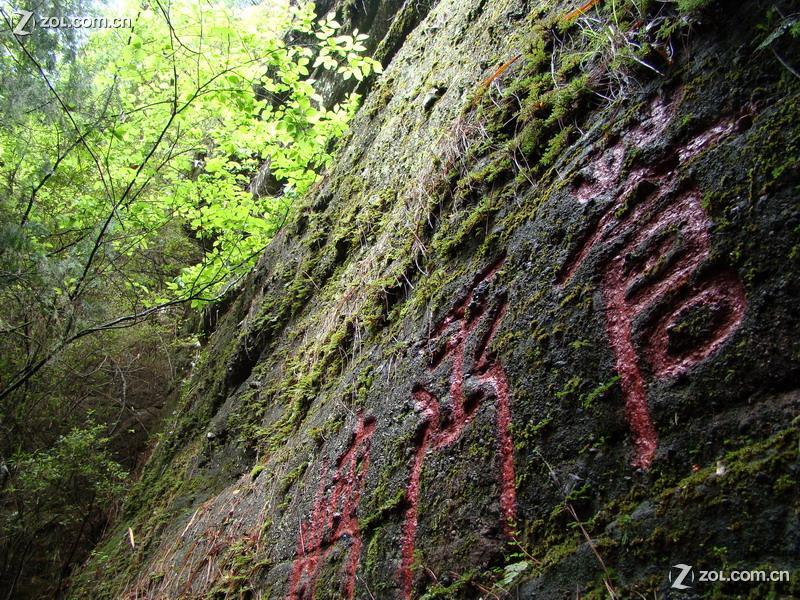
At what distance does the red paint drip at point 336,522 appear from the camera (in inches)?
79.2

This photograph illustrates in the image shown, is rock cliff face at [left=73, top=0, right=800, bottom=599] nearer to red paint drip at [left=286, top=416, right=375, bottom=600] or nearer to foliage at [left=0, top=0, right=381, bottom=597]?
red paint drip at [left=286, top=416, right=375, bottom=600]

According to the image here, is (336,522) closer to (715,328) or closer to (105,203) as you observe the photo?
(715,328)

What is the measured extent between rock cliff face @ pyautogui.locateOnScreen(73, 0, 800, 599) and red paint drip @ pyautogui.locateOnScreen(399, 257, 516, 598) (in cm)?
1

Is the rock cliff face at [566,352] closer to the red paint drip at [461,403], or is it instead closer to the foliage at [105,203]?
the red paint drip at [461,403]

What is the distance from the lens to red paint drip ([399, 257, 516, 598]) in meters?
1.56

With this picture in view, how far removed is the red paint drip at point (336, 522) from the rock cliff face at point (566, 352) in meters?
0.01

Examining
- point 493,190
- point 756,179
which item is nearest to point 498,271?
point 493,190

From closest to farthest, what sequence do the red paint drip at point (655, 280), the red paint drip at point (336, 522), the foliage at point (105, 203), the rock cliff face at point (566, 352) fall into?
the rock cliff face at point (566, 352) → the red paint drip at point (655, 280) → the red paint drip at point (336, 522) → the foliage at point (105, 203)

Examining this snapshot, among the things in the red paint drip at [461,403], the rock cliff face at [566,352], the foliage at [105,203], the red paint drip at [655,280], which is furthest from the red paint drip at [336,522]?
the foliage at [105,203]

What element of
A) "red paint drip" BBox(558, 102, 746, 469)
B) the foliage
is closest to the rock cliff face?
"red paint drip" BBox(558, 102, 746, 469)

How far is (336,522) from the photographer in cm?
211

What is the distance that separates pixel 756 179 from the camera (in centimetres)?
125

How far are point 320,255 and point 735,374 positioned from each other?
3.47 metres

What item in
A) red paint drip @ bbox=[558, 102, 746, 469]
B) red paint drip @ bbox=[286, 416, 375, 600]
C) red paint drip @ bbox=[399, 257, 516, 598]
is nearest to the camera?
red paint drip @ bbox=[558, 102, 746, 469]
